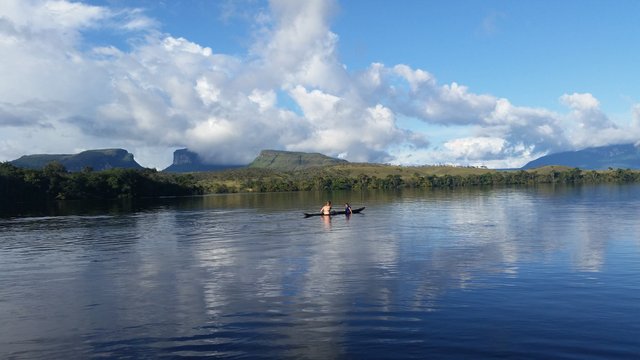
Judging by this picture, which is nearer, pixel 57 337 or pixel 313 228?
pixel 57 337

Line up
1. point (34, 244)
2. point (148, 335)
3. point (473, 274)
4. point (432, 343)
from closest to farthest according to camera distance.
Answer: point (432, 343) → point (148, 335) → point (473, 274) → point (34, 244)

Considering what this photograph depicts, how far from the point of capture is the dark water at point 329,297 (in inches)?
874

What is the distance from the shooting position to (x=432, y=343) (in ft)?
72.2

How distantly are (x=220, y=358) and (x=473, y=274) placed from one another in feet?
69.9

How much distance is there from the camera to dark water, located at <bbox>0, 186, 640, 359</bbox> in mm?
22188

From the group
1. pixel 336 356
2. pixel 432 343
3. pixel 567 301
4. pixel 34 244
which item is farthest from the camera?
pixel 34 244

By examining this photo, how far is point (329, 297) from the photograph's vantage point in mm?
30359

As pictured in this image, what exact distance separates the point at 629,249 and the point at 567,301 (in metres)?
22.8

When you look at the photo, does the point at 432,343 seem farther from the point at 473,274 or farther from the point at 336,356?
the point at 473,274

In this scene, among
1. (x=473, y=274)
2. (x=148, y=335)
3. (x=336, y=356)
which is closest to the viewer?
(x=336, y=356)

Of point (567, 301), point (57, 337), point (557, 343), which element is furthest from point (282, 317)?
point (567, 301)

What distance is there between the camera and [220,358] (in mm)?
20750

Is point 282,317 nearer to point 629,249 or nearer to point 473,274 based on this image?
point 473,274

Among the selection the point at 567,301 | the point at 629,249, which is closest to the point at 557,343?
the point at 567,301
